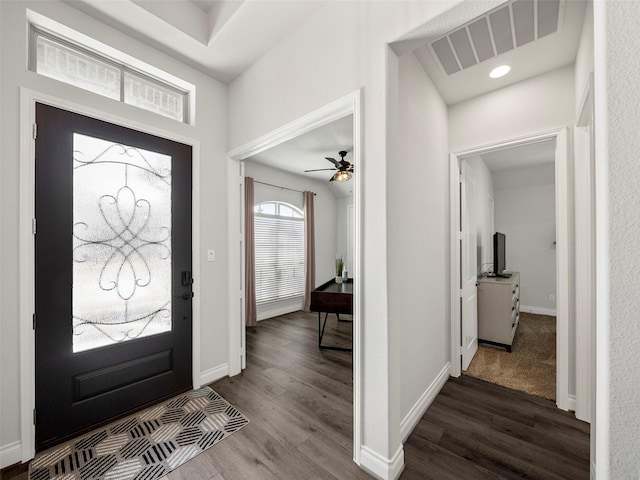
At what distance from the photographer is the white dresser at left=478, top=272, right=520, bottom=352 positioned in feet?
10.6

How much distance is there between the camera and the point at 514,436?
1817mm

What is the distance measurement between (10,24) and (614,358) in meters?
3.34

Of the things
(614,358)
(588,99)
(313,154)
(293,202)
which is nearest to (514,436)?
(614,358)

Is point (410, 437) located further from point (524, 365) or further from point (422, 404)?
point (524, 365)

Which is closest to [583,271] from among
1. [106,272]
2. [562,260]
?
[562,260]

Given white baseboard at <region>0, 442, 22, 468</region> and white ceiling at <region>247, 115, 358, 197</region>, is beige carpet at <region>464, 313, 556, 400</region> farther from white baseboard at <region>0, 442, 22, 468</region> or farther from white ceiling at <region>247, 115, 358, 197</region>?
white baseboard at <region>0, 442, 22, 468</region>

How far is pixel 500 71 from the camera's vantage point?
2.19 metres

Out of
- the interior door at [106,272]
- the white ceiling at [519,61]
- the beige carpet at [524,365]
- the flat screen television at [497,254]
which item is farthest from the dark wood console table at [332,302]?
the white ceiling at [519,61]

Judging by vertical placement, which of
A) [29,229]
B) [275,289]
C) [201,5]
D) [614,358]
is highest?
[201,5]

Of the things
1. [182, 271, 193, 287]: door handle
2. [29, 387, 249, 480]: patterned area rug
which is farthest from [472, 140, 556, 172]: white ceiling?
[29, 387, 249, 480]: patterned area rug

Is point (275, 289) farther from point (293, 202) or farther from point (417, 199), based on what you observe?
point (417, 199)

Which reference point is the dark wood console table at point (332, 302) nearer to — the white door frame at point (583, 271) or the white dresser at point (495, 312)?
the white dresser at point (495, 312)

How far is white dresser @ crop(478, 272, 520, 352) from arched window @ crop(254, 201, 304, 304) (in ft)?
10.9

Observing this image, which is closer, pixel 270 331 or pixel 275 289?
Answer: pixel 270 331
